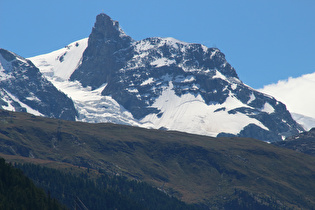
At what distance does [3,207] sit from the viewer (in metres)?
192
